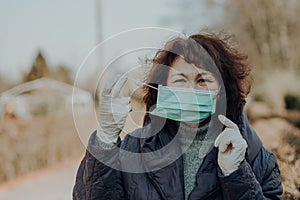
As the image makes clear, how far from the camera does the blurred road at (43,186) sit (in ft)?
31.1

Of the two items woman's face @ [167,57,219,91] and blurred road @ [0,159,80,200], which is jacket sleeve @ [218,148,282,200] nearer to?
woman's face @ [167,57,219,91]

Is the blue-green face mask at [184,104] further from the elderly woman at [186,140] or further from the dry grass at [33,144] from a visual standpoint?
the dry grass at [33,144]

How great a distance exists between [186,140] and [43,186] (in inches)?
344

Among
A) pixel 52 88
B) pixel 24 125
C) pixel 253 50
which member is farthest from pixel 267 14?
pixel 24 125

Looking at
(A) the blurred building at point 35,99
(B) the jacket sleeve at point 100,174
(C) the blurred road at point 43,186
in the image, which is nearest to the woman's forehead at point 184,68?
(B) the jacket sleeve at point 100,174

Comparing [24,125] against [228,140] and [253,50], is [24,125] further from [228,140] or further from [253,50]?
[253,50]

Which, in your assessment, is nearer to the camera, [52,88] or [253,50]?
[253,50]

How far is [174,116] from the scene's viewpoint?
7.39 ft

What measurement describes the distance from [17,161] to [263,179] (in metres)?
9.98

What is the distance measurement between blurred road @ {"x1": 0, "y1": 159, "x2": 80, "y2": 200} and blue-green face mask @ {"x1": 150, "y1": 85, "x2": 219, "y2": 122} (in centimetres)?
651

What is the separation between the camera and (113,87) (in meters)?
1.97

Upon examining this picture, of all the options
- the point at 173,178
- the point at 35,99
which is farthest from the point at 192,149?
the point at 35,99

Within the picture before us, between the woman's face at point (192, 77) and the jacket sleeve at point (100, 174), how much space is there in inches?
13.7

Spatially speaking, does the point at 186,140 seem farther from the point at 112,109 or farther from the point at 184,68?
the point at 112,109
